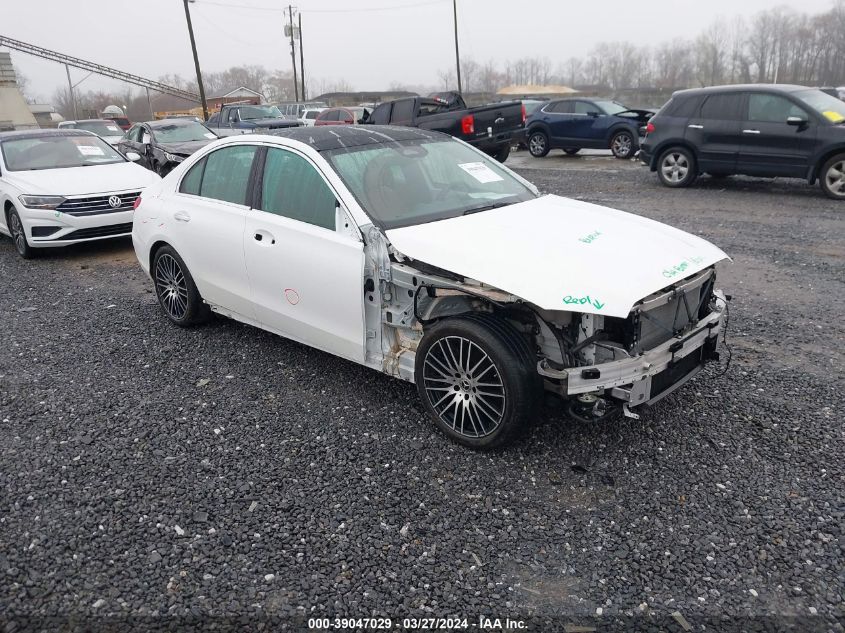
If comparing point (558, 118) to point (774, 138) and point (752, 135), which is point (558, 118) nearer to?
point (752, 135)

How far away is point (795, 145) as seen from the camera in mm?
10250

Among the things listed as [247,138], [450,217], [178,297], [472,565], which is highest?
[247,138]

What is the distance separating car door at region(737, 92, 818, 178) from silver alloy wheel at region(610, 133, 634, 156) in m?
6.46

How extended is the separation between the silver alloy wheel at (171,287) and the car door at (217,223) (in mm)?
268

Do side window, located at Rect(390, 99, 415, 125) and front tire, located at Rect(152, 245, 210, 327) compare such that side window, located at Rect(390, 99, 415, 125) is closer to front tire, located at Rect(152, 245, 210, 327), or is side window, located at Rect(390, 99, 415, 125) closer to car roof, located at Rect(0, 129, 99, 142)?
car roof, located at Rect(0, 129, 99, 142)

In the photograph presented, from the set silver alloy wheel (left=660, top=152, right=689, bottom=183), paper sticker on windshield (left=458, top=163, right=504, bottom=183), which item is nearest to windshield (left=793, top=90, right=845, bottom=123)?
silver alloy wheel (left=660, top=152, right=689, bottom=183)

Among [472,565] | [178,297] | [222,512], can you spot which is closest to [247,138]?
[178,297]

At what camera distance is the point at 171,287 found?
563 centimetres

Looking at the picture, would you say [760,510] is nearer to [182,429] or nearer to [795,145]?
[182,429]

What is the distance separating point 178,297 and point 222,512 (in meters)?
2.82

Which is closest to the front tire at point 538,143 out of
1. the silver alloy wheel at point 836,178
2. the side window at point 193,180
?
the silver alloy wheel at point 836,178

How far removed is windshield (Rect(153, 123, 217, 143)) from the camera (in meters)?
15.1

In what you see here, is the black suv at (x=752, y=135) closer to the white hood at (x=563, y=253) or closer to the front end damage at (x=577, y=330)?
the white hood at (x=563, y=253)

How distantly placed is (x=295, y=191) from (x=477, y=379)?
183 centimetres
